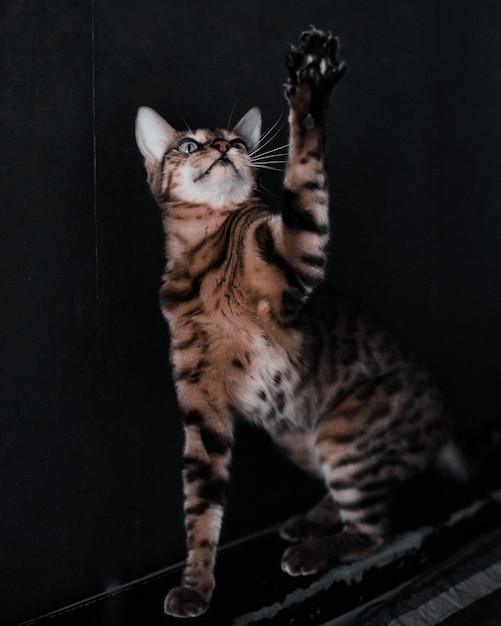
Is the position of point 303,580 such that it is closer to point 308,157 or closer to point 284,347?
point 284,347

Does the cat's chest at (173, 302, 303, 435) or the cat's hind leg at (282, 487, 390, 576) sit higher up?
the cat's chest at (173, 302, 303, 435)

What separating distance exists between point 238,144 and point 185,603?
1202 mm

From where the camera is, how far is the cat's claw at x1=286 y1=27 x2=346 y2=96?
1.60m

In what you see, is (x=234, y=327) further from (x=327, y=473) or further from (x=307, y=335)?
(x=327, y=473)

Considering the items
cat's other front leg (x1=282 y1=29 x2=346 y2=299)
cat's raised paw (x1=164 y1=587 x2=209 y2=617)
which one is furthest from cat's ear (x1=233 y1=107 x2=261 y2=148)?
cat's raised paw (x1=164 y1=587 x2=209 y2=617)

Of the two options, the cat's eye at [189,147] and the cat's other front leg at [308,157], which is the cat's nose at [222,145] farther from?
the cat's other front leg at [308,157]

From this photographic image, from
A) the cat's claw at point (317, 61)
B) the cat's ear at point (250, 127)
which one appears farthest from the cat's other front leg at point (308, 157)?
the cat's ear at point (250, 127)

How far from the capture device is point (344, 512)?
2.21m

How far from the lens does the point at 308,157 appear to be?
1694 mm

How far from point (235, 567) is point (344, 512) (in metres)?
0.37

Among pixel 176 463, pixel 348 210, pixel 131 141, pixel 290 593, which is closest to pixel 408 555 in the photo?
pixel 290 593

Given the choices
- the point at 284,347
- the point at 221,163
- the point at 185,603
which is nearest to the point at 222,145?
the point at 221,163

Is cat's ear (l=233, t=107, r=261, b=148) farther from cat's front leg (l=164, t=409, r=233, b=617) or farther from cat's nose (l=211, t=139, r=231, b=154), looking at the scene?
cat's front leg (l=164, t=409, r=233, b=617)

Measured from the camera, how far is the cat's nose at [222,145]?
1.93 m
